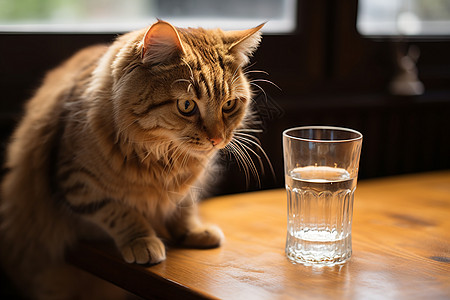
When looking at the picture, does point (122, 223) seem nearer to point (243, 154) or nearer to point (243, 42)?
point (243, 154)

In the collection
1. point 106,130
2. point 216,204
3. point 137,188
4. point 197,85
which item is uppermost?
point 197,85

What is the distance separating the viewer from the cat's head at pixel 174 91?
1.12m

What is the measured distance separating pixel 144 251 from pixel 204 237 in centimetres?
17

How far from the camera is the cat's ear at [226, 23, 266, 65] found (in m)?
1.21

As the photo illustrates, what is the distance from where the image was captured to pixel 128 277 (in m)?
1.15

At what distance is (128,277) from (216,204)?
469 millimetres

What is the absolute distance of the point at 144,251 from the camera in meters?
1.15

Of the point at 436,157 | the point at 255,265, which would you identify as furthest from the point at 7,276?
the point at 436,157

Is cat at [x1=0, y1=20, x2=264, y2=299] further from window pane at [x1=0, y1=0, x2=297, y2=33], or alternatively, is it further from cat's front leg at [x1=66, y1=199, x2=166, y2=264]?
window pane at [x1=0, y1=0, x2=297, y2=33]

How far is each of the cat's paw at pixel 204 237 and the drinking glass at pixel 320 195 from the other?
185 millimetres

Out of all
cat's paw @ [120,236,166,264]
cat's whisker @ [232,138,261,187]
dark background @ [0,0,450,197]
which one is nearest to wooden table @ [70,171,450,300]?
cat's paw @ [120,236,166,264]

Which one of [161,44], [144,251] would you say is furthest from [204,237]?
[161,44]

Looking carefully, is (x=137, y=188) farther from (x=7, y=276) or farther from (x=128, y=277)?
(x=7, y=276)

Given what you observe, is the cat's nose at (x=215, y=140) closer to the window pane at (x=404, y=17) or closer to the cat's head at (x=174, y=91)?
the cat's head at (x=174, y=91)
